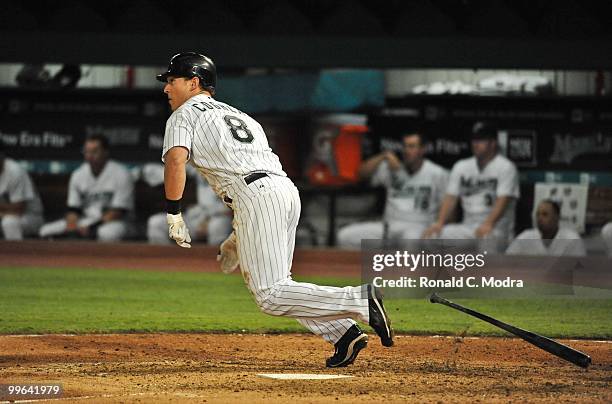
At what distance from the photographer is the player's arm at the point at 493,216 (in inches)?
480

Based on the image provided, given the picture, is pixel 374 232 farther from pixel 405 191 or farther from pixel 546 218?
pixel 546 218

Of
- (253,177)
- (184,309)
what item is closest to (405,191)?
(184,309)

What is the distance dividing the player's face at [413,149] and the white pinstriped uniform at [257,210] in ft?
26.6

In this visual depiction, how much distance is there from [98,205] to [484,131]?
484 centimetres

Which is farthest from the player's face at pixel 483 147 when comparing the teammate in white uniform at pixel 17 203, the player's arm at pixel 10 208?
the player's arm at pixel 10 208

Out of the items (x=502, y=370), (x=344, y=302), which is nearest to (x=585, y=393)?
(x=502, y=370)

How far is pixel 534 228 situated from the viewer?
41.4ft

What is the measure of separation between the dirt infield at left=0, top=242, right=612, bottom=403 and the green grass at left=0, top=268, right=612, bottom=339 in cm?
48

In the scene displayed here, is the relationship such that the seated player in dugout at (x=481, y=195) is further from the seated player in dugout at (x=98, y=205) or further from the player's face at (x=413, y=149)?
the seated player in dugout at (x=98, y=205)

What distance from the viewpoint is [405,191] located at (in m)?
13.0

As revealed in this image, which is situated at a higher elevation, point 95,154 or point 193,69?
point 95,154

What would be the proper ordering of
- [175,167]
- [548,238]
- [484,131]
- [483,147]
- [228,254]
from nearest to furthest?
[175,167] < [228,254] < [548,238] < [483,147] < [484,131]

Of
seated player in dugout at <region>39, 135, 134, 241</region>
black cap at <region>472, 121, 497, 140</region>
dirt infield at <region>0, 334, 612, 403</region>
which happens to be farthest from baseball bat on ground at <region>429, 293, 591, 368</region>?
seated player in dugout at <region>39, 135, 134, 241</region>

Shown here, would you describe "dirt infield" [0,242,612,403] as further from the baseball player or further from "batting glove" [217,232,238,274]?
"batting glove" [217,232,238,274]
